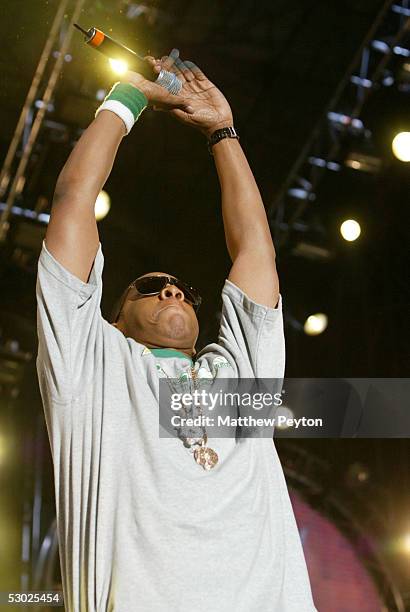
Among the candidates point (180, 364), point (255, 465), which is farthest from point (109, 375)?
point (255, 465)

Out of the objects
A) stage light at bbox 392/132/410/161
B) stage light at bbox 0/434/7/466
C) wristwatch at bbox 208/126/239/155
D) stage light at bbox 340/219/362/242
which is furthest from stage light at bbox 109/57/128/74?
stage light at bbox 0/434/7/466

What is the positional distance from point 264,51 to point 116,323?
244cm

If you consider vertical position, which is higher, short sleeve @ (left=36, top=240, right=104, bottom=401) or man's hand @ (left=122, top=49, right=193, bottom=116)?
man's hand @ (left=122, top=49, right=193, bottom=116)

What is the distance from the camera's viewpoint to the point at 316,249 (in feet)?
13.1

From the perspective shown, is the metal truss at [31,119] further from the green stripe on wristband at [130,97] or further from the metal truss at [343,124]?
the green stripe on wristband at [130,97]

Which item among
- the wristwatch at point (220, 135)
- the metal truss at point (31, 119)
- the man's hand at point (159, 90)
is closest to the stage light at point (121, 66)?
the man's hand at point (159, 90)

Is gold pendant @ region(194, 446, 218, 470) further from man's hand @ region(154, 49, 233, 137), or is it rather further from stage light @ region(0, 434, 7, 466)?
stage light @ region(0, 434, 7, 466)

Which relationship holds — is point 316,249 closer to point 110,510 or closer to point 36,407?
point 36,407

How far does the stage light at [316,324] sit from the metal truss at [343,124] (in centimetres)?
39

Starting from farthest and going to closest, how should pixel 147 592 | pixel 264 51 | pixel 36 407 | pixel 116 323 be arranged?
pixel 36 407 → pixel 264 51 → pixel 116 323 → pixel 147 592

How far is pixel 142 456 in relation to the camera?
1.10 m

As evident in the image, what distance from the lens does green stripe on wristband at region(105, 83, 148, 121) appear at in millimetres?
1288

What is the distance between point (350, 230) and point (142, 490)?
2950 mm

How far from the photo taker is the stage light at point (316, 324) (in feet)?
12.9
